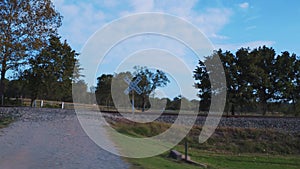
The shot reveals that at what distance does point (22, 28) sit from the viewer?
31359 mm

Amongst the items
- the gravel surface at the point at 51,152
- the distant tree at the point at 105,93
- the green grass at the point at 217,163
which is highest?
the distant tree at the point at 105,93

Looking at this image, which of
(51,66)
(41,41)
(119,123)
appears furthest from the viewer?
(51,66)

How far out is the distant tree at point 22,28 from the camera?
3053cm

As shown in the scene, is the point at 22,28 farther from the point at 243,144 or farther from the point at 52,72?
the point at 243,144

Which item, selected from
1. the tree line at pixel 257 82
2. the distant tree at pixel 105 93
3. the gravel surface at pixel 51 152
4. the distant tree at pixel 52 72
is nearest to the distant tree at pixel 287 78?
the tree line at pixel 257 82

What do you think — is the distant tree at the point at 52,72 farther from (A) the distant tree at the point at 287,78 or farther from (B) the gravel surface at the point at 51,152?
(B) the gravel surface at the point at 51,152

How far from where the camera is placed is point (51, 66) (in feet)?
143

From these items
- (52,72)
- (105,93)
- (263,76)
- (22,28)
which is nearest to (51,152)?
(22,28)

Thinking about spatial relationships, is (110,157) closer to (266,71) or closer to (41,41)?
(41,41)

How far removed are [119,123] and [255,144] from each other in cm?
859

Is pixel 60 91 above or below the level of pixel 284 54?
below

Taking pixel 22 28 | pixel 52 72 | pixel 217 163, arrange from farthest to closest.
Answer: pixel 52 72 < pixel 22 28 < pixel 217 163

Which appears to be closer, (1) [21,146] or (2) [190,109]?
(1) [21,146]

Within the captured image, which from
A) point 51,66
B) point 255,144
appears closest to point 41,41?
point 51,66
